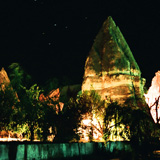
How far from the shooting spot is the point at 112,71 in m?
21.7

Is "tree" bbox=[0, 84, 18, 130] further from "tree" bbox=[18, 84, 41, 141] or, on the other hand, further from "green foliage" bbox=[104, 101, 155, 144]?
"green foliage" bbox=[104, 101, 155, 144]

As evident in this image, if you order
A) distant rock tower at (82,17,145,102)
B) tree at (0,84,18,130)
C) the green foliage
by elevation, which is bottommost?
the green foliage

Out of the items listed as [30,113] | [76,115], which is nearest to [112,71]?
[76,115]

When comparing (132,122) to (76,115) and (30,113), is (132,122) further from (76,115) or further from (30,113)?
(30,113)

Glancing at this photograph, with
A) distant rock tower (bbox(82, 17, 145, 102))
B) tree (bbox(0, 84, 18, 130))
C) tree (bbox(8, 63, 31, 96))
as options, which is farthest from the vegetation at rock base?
tree (bbox(8, 63, 31, 96))

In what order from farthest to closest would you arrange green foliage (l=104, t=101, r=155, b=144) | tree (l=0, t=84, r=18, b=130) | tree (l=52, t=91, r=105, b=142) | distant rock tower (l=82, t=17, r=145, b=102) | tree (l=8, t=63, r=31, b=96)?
tree (l=8, t=63, r=31, b=96), distant rock tower (l=82, t=17, r=145, b=102), tree (l=52, t=91, r=105, b=142), tree (l=0, t=84, r=18, b=130), green foliage (l=104, t=101, r=155, b=144)

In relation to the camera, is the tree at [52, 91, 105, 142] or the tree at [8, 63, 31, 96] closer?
the tree at [52, 91, 105, 142]

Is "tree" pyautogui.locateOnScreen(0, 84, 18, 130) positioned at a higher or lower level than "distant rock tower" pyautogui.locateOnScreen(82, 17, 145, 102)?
lower

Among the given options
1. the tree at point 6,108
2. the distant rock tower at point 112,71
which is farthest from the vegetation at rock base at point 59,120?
the distant rock tower at point 112,71

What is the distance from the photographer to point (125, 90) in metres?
20.6

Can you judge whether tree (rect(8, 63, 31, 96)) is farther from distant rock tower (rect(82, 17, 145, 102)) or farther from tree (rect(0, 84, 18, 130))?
tree (rect(0, 84, 18, 130))

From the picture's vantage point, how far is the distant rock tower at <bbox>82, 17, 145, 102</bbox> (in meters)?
21.0

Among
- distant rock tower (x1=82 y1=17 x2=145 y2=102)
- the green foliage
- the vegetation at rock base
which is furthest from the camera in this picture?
distant rock tower (x1=82 y1=17 x2=145 y2=102)

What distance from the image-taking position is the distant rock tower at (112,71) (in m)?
21.0
